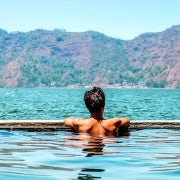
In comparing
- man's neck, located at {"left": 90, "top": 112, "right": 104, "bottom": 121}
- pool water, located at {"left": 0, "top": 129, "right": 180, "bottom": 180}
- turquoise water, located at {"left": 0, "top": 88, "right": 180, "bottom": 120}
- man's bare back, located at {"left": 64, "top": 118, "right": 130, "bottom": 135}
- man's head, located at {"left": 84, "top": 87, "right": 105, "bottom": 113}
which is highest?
man's head, located at {"left": 84, "top": 87, "right": 105, "bottom": 113}

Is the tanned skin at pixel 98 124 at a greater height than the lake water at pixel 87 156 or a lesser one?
greater

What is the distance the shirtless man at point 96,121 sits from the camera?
8.19 metres

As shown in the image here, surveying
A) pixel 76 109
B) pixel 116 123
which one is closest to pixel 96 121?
pixel 116 123

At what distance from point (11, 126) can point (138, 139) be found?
2962 millimetres

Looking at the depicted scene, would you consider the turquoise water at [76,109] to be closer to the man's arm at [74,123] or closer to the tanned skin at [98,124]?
the man's arm at [74,123]

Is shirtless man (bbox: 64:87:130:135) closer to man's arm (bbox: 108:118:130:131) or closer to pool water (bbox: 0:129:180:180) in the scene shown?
man's arm (bbox: 108:118:130:131)

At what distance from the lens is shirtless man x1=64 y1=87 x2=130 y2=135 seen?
819 cm

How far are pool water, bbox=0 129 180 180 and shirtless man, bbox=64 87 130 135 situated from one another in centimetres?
19

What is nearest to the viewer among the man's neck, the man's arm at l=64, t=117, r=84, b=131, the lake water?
the lake water

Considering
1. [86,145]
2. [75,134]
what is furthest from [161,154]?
[75,134]

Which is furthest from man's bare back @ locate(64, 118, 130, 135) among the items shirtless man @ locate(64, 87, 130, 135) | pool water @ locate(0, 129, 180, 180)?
pool water @ locate(0, 129, 180, 180)

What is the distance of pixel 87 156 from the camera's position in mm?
6180

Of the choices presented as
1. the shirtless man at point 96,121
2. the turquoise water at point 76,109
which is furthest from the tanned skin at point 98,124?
the turquoise water at point 76,109

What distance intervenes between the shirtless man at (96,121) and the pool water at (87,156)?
0.19 m
